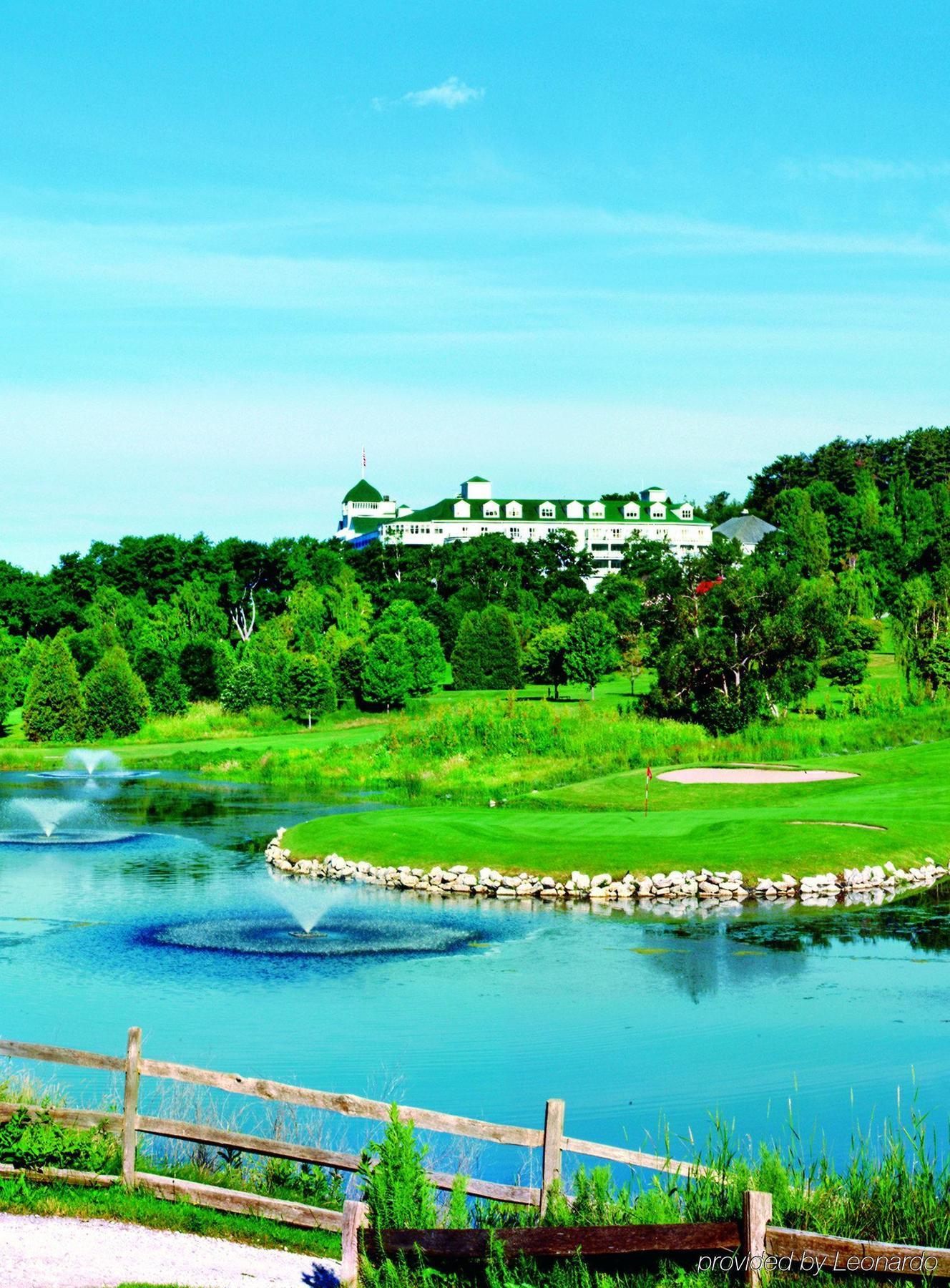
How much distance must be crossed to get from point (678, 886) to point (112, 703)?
53109 millimetres

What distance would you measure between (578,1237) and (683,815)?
33681 millimetres

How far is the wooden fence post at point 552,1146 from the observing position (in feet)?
33.9

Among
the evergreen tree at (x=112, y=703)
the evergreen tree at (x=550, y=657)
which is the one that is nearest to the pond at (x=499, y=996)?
the evergreen tree at (x=112, y=703)

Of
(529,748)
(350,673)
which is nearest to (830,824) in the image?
(529,748)

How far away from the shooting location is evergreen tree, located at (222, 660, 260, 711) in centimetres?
8394

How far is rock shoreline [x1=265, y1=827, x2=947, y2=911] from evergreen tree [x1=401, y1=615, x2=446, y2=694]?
51.6 m

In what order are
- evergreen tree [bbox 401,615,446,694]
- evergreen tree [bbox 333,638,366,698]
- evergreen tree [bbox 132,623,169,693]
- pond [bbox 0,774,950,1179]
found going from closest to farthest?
pond [bbox 0,774,950,1179] → evergreen tree [bbox 333,638,366,698] → evergreen tree [bbox 132,623,169,693] → evergreen tree [bbox 401,615,446,694]

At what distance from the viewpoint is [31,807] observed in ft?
173

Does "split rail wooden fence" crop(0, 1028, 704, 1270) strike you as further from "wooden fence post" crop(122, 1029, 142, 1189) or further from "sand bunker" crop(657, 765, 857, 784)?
"sand bunker" crop(657, 765, 857, 784)

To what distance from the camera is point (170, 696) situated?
85938 mm

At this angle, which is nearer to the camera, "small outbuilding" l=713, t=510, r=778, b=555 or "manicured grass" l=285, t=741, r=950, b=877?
"manicured grass" l=285, t=741, r=950, b=877

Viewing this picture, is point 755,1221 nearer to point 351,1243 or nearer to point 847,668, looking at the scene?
point 351,1243

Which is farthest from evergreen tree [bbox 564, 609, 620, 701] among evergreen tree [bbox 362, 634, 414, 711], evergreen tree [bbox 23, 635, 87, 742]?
evergreen tree [bbox 23, 635, 87, 742]

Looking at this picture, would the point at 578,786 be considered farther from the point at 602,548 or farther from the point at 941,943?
the point at 602,548
